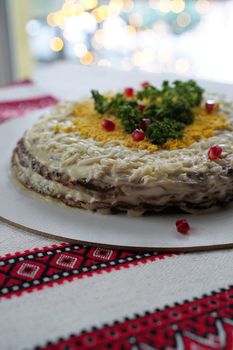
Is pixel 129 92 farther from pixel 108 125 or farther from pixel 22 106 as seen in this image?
pixel 22 106

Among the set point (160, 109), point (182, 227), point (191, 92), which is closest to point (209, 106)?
point (191, 92)

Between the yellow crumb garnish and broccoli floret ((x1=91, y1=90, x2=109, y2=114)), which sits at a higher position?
broccoli floret ((x1=91, y1=90, x2=109, y2=114))

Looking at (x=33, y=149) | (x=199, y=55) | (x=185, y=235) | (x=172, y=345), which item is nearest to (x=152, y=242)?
(x=185, y=235)

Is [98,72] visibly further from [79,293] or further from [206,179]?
[79,293]

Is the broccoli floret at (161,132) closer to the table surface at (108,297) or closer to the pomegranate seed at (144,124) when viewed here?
the pomegranate seed at (144,124)

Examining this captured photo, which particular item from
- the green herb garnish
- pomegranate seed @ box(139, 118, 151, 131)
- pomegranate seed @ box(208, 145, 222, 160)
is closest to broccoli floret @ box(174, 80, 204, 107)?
the green herb garnish

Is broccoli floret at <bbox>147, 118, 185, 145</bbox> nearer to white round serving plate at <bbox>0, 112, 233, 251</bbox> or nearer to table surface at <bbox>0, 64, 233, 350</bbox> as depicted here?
white round serving plate at <bbox>0, 112, 233, 251</bbox>
